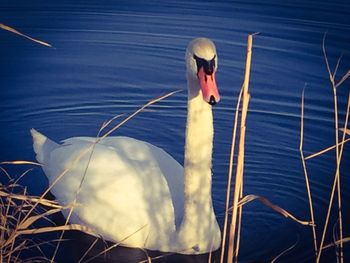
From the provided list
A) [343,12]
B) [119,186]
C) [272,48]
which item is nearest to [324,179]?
[119,186]

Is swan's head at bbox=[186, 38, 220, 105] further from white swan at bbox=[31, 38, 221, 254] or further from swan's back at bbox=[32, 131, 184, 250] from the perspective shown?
swan's back at bbox=[32, 131, 184, 250]

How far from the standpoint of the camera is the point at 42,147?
638 centimetres

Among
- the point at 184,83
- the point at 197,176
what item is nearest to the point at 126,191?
the point at 197,176

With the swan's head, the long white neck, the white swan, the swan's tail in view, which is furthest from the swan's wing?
the swan's head

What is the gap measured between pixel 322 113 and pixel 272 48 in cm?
212

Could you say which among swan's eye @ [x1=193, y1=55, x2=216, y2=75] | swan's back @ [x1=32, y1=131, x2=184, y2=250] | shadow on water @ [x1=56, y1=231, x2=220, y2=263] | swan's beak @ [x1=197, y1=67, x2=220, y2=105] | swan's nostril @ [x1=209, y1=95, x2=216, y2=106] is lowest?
shadow on water @ [x1=56, y1=231, x2=220, y2=263]

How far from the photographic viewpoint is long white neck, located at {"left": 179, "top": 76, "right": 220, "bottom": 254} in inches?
194

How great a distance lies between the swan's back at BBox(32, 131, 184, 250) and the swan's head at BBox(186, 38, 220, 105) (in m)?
0.86

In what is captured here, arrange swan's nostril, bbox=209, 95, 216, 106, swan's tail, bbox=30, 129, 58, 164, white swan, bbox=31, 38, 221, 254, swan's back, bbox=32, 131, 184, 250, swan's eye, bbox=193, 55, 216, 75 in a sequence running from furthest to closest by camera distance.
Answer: swan's tail, bbox=30, 129, 58, 164 → swan's back, bbox=32, 131, 184, 250 → white swan, bbox=31, 38, 221, 254 → swan's eye, bbox=193, 55, 216, 75 → swan's nostril, bbox=209, 95, 216, 106

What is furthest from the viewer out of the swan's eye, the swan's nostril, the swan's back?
the swan's back

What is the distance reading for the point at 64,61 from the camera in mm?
9281

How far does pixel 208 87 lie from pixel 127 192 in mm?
1113

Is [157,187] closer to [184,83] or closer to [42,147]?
[42,147]

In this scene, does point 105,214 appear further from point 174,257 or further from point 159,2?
point 159,2
